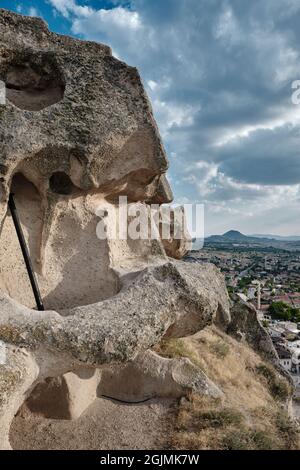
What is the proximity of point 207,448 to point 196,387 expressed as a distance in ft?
5.04

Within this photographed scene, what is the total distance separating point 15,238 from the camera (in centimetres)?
658

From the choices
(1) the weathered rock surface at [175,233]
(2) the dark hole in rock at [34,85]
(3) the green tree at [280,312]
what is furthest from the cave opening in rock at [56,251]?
(3) the green tree at [280,312]

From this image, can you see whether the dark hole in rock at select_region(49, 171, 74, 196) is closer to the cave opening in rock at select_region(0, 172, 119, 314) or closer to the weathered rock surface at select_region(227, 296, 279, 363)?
the cave opening in rock at select_region(0, 172, 119, 314)

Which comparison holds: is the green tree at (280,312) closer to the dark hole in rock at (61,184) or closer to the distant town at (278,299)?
the distant town at (278,299)

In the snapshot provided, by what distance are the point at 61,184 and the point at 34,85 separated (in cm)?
186

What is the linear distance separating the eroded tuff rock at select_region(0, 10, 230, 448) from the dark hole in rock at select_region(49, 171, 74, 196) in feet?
0.05

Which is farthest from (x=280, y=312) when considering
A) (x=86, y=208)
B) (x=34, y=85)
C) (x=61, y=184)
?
(x=34, y=85)

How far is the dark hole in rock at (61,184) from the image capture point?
6777 millimetres

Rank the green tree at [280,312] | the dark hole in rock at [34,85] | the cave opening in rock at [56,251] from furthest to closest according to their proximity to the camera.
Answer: the green tree at [280,312] < the dark hole in rock at [34,85] < the cave opening in rock at [56,251]

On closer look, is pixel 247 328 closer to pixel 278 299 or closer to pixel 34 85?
pixel 34 85

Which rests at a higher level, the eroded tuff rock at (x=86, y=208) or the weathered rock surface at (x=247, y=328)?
the eroded tuff rock at (x=86, y=208)

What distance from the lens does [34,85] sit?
7.28 metres

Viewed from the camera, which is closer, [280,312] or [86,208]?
[86,208]

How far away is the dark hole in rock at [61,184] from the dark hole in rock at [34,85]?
1206 millimetres
